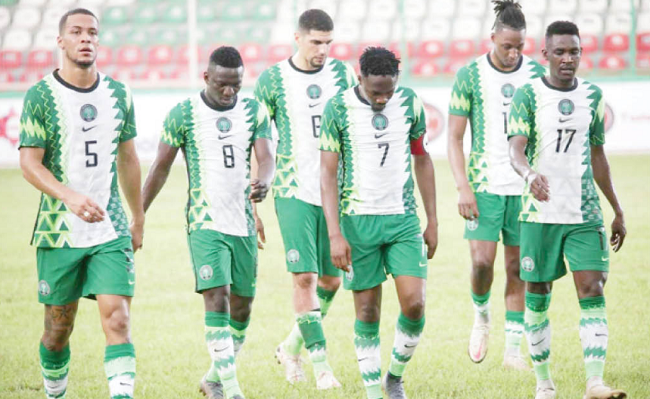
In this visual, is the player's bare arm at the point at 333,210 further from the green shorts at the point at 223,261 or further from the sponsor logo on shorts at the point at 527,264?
the sponsor logo on shorts at the point at 527,264

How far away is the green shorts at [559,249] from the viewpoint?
6293 mm

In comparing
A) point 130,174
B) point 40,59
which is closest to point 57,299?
point 130,174

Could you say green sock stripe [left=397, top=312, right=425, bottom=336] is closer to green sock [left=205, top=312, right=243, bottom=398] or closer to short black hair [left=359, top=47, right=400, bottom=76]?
green sock [left=205, top=312, right=243, bottom=398]

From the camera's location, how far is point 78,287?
5.87 m

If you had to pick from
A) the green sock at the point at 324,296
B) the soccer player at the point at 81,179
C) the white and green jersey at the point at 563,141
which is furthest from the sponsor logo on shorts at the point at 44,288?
the white and green jersey at the point at 563,141

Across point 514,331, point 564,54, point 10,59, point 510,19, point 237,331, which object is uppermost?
point 510,19

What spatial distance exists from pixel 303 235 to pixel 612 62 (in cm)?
1902

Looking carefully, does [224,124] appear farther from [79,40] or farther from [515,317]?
[515,317]

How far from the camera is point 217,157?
6.71 m

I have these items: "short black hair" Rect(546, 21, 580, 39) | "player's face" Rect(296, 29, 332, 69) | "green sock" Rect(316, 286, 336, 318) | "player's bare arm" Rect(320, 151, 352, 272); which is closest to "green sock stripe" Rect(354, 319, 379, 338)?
"player's bare arm" Rect(320, 151, 352, 272)

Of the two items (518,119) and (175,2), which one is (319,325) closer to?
(518,119)

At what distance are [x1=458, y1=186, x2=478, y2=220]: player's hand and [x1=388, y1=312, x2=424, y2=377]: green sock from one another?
4.00 ft

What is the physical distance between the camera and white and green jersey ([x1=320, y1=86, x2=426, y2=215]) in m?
6.39

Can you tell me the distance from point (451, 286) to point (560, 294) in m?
1.14
